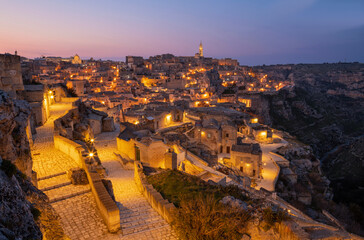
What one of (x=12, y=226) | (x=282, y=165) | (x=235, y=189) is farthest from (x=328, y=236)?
(x=282, y=165)

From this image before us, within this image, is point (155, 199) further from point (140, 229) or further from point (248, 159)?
point (248, 159)

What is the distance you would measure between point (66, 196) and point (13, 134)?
11.2ft

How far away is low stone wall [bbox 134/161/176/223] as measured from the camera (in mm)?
9250

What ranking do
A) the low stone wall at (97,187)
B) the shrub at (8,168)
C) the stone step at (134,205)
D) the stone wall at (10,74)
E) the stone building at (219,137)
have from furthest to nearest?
the stone building at (219,137)
the stone wall at (10,74)
the stone step at (134,205)
the low stone wall at (97,187)
the shrub at (8,168)

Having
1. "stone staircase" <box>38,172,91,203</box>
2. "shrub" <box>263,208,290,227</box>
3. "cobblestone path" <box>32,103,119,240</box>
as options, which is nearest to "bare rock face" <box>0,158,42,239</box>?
"cobblestone path" <box>32,103,119,240</box>

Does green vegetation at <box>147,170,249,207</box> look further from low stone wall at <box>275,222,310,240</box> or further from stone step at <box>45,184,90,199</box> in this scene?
stone step at <box>45,184,90,199</box>

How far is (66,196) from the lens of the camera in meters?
9.97

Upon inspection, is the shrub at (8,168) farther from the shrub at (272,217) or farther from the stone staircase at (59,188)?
the shrub at (272,217)

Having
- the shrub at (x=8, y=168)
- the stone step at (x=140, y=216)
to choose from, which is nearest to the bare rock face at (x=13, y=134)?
the shrub at (x=8, y=168)

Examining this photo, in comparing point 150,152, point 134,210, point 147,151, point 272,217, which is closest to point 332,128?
point 150,152

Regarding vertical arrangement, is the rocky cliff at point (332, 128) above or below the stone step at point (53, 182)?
below

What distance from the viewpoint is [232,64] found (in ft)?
352

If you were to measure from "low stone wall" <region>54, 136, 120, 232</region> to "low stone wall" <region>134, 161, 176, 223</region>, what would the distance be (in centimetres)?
190

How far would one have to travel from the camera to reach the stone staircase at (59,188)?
32.7ft
